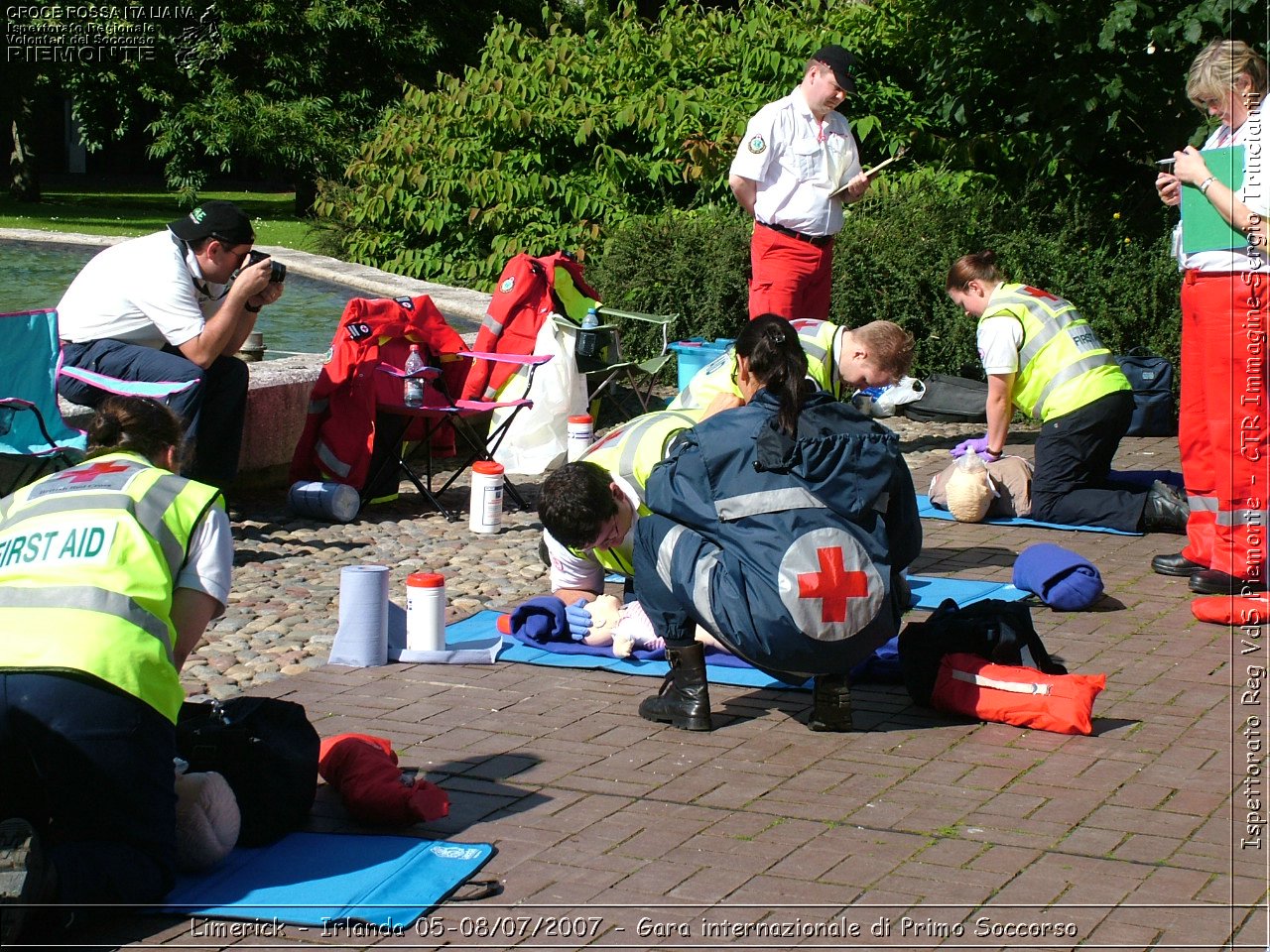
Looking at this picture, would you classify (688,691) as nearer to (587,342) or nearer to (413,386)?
(413,386)

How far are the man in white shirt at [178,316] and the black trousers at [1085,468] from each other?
373cm

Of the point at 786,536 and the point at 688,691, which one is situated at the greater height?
the point at 786,536

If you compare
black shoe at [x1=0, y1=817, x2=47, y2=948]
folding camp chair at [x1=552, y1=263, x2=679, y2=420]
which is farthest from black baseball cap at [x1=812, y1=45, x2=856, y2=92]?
black shoe at [x1=0, y1=817, x2=47, y2=948]

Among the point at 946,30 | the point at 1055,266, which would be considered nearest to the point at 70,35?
the point at 946,30

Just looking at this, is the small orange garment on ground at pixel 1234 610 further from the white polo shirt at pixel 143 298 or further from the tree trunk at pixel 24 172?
the tree trunk at pixel 24 172

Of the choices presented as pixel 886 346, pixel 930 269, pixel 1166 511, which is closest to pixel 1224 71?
pixel 886 346

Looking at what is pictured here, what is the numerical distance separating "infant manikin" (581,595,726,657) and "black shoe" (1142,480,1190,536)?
3003mm

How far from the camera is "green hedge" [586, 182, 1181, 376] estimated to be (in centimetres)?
1066

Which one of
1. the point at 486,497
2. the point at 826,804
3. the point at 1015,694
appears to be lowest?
the point at 826,804

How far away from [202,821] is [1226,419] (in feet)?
14.1

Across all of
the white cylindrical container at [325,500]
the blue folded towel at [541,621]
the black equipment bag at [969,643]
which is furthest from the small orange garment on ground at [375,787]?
the white cylindrical container at [325,500]

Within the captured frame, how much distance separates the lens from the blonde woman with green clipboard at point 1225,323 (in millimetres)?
5848

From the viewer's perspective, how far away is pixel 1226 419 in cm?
622

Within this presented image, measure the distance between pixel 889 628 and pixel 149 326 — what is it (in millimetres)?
3804
